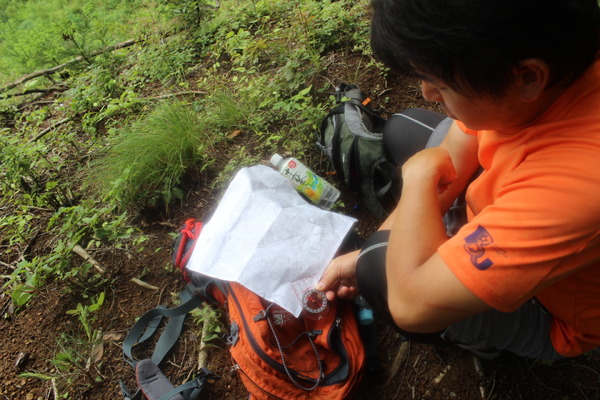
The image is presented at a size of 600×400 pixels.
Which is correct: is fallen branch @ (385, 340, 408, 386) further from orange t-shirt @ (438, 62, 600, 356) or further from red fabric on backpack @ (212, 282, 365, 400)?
orange t-shirt @ (438, 62, 600, 356)

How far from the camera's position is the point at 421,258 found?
1.04m

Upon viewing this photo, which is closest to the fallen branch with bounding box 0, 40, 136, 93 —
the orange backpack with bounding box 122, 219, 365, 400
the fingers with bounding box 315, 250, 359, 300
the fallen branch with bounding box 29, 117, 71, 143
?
the fallen branch with bounding box 29, 117, 71, 143

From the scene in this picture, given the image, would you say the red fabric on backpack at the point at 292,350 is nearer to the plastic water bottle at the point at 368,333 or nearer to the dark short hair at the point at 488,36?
the plastic water bottle at the point at 368,333

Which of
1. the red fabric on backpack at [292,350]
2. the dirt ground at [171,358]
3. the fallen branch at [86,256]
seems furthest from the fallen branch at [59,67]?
the red fabric on backpack at [292,350]

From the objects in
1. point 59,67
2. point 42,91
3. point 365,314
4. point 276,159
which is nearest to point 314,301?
point 365,314

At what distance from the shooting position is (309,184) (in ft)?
6.85

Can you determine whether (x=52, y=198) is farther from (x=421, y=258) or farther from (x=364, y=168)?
(x=421, y=258)

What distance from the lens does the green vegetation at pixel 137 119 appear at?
86.0 inches

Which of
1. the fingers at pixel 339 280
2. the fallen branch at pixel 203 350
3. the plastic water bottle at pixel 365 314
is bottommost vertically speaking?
→ the fallen branch at pixel 203 350

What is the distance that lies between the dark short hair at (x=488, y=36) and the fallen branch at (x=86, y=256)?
6.44 ft

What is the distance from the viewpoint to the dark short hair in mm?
702

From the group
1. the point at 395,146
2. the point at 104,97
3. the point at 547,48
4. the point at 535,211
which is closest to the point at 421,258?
the point at 535,211

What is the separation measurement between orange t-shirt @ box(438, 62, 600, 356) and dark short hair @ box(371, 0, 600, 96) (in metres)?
0.10

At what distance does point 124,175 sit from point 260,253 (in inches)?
41.7
